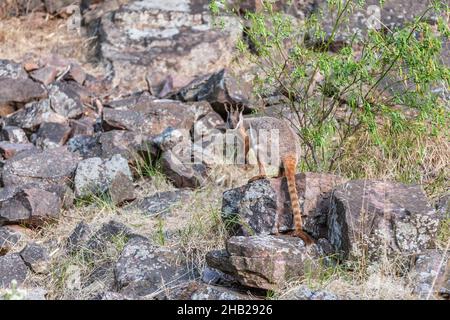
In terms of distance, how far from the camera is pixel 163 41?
10055mm

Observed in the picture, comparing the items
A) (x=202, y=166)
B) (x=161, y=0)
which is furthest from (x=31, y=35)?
(x=202, y=166)

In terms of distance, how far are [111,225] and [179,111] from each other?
2.64m

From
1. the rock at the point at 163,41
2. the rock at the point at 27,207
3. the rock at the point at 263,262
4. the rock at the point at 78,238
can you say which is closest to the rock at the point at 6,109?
the rock at the point at 163,41

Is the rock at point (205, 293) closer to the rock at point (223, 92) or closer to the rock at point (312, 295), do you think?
the rock at point (312, 295)

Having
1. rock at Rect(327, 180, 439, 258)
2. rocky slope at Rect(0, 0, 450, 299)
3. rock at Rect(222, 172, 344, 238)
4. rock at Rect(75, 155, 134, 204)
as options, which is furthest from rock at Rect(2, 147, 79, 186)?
rock at Rect(327, 180, 439, 258)

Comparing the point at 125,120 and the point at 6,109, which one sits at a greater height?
the point at 125,120

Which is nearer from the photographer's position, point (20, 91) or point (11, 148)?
point (11, 148)

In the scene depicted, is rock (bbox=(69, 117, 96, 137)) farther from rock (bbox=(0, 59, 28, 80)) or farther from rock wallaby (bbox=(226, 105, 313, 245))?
rock wallaby (bbox=(226, 105, 313, 245))

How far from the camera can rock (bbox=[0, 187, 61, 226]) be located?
6785mm

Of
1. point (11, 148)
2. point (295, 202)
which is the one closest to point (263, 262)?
point (295, 202)

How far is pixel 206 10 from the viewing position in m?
10.4

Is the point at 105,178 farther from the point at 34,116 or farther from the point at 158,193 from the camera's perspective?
the point at 34,116

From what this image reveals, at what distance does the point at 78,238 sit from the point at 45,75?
12.9 ft

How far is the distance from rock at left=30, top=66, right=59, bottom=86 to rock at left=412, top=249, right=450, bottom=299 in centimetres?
586
